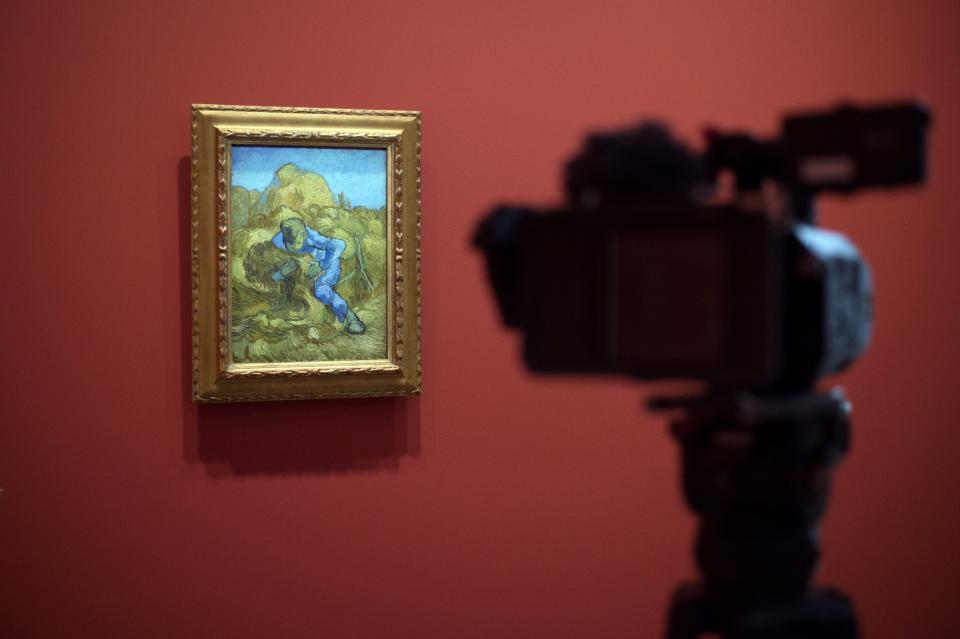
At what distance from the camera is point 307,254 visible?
8.83ft

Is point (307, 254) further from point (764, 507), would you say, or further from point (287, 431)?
point (764, 507)

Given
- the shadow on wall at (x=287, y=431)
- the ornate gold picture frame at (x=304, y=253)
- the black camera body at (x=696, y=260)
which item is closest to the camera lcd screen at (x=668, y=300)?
the black camera body at (x=696, y=260)

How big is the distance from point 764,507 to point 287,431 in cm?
160

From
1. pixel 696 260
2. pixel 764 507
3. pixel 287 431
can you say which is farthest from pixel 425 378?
pixel 696 260

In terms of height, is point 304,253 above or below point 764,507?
above

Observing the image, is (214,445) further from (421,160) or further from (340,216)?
(421,160)

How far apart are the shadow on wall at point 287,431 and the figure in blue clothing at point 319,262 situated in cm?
24

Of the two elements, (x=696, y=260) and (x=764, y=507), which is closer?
(x=696, y=260)

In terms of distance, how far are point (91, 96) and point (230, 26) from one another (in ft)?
1.27

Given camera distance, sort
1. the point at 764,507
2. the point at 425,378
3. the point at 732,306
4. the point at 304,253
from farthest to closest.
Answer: the point at 425,378 < the point at 304,253 < the point at 764,507 < the point at 732,306

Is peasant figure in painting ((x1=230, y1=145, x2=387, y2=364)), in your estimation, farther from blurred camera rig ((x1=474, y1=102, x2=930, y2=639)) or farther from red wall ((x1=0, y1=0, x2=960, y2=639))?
blurred camera rig ((x1=474, y1=102, x2=930, y2=639))

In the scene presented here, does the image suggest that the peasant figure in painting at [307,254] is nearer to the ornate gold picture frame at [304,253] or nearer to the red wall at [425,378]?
the ornate gold picture frame at [304,253]

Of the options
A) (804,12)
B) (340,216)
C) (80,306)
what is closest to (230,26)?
(340,216)

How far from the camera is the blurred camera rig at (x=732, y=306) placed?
1289mm
